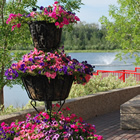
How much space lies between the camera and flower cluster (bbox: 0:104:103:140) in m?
3.81

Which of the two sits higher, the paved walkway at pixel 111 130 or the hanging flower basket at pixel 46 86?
the hanging flower basket at pixel 46 86

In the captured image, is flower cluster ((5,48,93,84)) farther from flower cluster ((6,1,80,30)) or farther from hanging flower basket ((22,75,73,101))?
flower cluster ((6,1,80,30))

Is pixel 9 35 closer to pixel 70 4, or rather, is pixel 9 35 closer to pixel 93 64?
pixel 70 4

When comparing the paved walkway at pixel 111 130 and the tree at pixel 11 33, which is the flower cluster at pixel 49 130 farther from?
the tree at pixel 11 33

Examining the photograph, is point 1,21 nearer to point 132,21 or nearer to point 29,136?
point 29,136

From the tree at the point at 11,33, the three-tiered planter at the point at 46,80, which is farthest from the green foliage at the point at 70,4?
the three-tiered planter at the point at 46,80

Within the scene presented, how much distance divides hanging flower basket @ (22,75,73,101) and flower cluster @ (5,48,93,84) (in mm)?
126

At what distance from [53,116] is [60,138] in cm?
55

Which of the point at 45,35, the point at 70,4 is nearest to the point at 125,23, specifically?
the point at 70,4

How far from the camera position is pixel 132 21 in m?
14.8

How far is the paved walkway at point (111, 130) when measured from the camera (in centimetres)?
580

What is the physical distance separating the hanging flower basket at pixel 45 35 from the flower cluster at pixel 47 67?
0.13 meters

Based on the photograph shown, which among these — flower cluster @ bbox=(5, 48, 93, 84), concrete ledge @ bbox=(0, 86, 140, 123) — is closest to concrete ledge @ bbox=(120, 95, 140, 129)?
concrete ledge @ bbox=(0, 86, 140, 123)

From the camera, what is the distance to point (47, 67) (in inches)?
148
